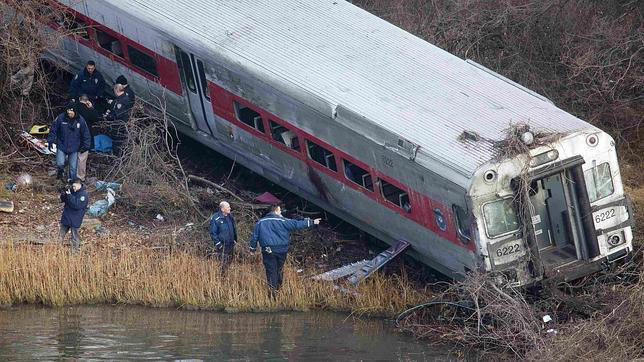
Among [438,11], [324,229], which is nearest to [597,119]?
[438,11]

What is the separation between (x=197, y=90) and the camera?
739 inches

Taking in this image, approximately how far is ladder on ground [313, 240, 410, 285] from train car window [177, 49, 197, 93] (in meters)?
3.66

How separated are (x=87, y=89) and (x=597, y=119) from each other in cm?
780

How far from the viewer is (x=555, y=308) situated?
15461 millimetres

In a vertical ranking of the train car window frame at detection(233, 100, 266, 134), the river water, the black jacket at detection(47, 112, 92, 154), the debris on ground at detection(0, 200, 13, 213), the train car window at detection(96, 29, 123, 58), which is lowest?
the river water

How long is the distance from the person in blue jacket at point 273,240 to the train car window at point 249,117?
6.40 ft

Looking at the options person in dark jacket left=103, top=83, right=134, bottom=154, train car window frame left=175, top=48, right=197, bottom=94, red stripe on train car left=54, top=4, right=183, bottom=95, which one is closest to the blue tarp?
person in dark jacket left=103, top=83, right=134, bottom=154

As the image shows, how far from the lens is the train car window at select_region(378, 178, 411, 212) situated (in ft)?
53.5

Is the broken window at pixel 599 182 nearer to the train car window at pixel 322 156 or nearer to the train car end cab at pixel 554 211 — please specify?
the train car end cab at pixel 554 211

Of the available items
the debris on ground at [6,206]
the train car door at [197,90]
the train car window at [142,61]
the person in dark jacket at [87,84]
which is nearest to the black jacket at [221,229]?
the train car door at [197,90]

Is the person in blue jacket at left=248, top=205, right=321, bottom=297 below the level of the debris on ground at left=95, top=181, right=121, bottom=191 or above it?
below

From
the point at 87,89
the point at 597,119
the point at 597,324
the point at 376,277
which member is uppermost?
the point at 87,89

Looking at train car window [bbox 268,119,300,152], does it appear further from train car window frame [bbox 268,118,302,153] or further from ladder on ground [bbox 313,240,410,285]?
ladder on ground [bbox 313,240,410,285]

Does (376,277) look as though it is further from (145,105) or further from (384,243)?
(145,105)
